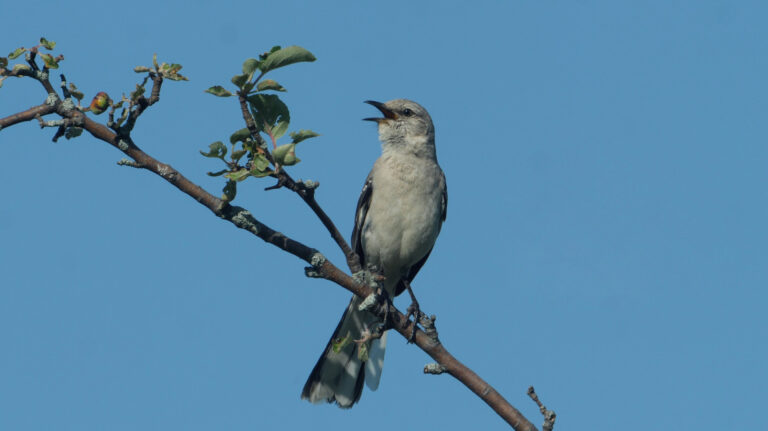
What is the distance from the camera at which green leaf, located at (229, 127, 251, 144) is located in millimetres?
3918

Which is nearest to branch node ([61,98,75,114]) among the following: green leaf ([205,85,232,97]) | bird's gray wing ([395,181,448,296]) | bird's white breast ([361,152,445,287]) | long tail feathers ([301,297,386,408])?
green leaf ([205,85,232,97])

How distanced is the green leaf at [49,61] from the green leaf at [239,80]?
0.79m

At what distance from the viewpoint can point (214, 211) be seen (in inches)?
155

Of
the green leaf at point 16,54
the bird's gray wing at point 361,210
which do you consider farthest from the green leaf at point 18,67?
the bird's gray wing at point 361,210

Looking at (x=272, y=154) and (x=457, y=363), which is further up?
(x=272, y=154)

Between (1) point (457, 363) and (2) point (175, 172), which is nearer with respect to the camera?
(2) point (175, 172)

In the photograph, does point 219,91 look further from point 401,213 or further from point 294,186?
point 401,213

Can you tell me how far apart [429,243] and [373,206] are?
23.4 inches

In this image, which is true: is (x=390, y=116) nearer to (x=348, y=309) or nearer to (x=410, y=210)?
(x=410, y=210)

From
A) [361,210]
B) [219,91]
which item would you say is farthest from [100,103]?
[361,210]

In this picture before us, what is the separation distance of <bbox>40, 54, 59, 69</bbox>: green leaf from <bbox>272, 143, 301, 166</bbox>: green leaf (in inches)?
41.8

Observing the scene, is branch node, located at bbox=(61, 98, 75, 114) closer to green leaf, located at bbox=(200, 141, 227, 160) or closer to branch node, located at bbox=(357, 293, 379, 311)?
green leaf, located at bbox=(200, 141, 227, 160)

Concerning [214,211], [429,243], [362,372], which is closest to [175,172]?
[214,211]

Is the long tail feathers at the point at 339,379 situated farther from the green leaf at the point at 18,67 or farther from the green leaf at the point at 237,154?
the green leaf at the point at 18,67
